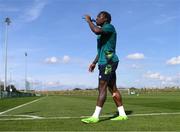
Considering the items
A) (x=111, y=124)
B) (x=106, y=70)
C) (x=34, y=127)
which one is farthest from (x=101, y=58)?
(x=34, y=127)

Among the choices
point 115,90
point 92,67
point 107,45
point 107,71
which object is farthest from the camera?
point 92,67

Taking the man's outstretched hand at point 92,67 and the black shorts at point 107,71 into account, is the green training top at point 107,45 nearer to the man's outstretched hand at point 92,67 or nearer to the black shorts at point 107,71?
the black shorts at point 107,71

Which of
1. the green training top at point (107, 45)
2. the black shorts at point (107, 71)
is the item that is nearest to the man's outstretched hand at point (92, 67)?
the green training top at point (107, 45)

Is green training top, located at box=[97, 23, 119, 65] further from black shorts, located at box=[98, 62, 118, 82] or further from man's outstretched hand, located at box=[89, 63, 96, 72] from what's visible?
man's outstretched hand, located at box=[89, 63, 96, 72]

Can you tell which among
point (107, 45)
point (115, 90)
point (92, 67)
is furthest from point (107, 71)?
point (92, 67)

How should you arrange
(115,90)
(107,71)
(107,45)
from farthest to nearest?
(115,90) → (107,45) → (107,71)

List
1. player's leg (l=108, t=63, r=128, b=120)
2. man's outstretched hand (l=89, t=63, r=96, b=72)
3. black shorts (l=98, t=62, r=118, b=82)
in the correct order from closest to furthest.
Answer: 1. black shorts (l=98, t=62, r=118, b=82)
2. player's leg (l=108, t=63, r=128, b=120)
3. man's outstretched hand (l=89, t=63, r=96, b=72)

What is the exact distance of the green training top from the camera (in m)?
9.51

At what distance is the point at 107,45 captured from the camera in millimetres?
9625

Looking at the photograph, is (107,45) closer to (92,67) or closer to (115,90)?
(92,67)

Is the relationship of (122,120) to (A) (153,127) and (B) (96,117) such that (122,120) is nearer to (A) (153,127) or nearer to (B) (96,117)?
(B) (96,117)

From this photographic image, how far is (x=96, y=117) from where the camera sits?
9.24 meters

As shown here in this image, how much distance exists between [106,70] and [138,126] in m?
1.69

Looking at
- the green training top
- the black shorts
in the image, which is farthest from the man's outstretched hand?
the black shorts
